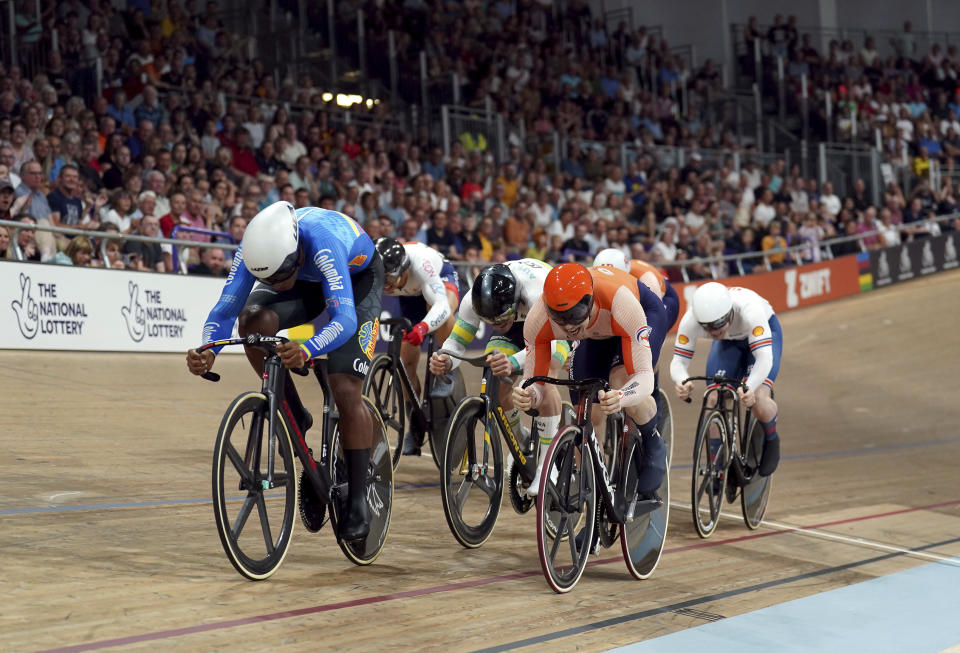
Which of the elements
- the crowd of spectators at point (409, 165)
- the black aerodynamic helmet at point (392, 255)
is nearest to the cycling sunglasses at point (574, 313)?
the black aerodynamic helmet at point (392, 255)

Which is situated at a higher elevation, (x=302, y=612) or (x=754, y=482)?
(x=302, y=612)

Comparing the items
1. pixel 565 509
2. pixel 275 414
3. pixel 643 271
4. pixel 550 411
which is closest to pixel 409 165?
pixel 643 271

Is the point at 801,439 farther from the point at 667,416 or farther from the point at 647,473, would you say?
the point at 647,473

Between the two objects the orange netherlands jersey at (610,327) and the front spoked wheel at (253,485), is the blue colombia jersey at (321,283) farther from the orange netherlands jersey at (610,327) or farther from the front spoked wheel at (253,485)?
the orange netherlands jersey at (610,327)

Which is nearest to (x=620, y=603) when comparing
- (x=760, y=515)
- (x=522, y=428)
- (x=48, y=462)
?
(x=522, y=428)

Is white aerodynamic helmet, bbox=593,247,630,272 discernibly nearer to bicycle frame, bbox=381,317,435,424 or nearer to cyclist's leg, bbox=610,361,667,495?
bicycle frame, bbox=381,317,435,424

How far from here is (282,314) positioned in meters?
4.15

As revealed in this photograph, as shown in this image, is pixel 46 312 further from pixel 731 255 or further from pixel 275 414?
pixel 731 255

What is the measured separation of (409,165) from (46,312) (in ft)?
18.8

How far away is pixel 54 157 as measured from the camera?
362 inches

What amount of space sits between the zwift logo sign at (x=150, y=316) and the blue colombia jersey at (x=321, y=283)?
5.20 m

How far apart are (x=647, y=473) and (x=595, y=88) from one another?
15.6 meters

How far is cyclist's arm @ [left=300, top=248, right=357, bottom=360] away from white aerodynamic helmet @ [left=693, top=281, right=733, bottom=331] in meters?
2.28

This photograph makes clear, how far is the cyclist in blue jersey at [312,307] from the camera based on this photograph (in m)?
3.77
